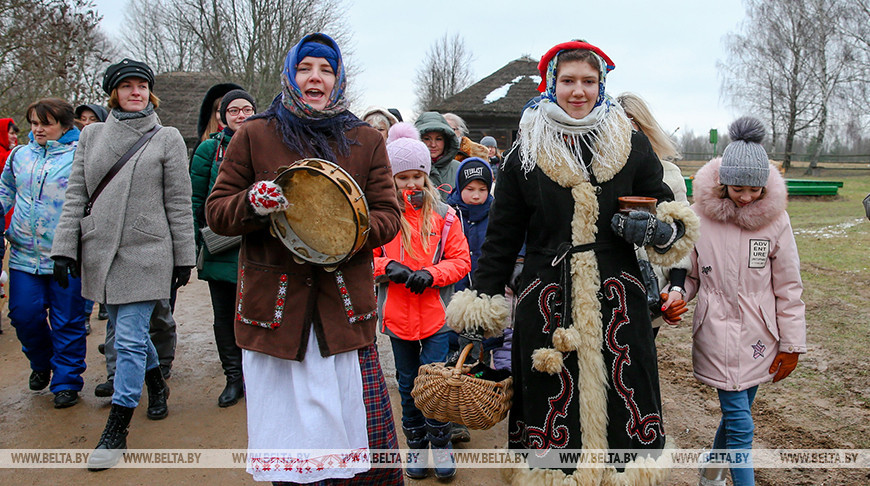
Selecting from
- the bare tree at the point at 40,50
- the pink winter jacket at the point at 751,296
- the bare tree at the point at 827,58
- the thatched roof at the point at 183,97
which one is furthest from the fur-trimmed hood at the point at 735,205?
the bare tree at the point at 827,58

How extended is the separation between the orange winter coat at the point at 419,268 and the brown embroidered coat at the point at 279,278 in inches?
38.1

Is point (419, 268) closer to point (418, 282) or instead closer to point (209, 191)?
point (418, 282)

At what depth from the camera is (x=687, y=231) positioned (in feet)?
7.65

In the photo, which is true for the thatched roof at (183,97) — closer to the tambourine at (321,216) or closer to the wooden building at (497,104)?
the wooden building at (497,104)

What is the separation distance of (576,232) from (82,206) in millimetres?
3025

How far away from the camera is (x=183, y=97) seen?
25.0m

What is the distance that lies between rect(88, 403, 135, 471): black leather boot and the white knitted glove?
2109 mm

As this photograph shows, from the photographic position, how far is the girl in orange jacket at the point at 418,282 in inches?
129

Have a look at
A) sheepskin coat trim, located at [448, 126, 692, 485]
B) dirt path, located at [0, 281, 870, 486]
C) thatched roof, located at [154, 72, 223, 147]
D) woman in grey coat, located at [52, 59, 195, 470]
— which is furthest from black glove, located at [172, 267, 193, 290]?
thatched roof, located at [154, 72, 223, 147]

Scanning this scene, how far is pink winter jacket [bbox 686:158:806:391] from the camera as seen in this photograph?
2826 millimetres

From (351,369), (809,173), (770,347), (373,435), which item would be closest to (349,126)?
(351,369)

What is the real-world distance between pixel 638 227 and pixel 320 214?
1.17m

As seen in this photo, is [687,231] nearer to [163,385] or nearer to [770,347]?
[770,347]

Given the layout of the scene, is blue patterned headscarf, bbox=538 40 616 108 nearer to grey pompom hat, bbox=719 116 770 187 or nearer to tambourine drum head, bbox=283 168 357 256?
grey pompom hat, bbox=719 116 770 187
